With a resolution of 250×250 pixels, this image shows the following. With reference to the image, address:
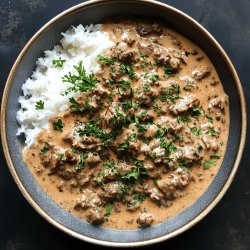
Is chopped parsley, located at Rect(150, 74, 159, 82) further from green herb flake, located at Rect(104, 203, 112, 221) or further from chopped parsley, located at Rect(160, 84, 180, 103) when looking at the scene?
green herb flake, located at Rect(104, 203, 112, 221)

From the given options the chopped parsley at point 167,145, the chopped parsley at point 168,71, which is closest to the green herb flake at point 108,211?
the chopped parsley at point 167,145

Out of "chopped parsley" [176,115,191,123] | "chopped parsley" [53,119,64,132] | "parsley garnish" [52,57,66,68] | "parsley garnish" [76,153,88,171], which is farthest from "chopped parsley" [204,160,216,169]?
"parsley garnish" [52,57,66,68]

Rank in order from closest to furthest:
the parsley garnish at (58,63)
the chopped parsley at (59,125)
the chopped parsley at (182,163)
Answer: the chopped parsley at (182,163) < the chopped parsley at (59,125) < the parsley garnish at (58,63)

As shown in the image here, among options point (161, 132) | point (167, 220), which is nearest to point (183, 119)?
point (161, 132)

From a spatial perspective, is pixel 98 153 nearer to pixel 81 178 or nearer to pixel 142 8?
pixel 81 178

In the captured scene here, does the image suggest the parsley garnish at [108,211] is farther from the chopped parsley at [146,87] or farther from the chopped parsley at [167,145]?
the chopped parsley at [146,87]

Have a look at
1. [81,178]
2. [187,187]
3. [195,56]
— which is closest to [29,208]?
[81,178]
